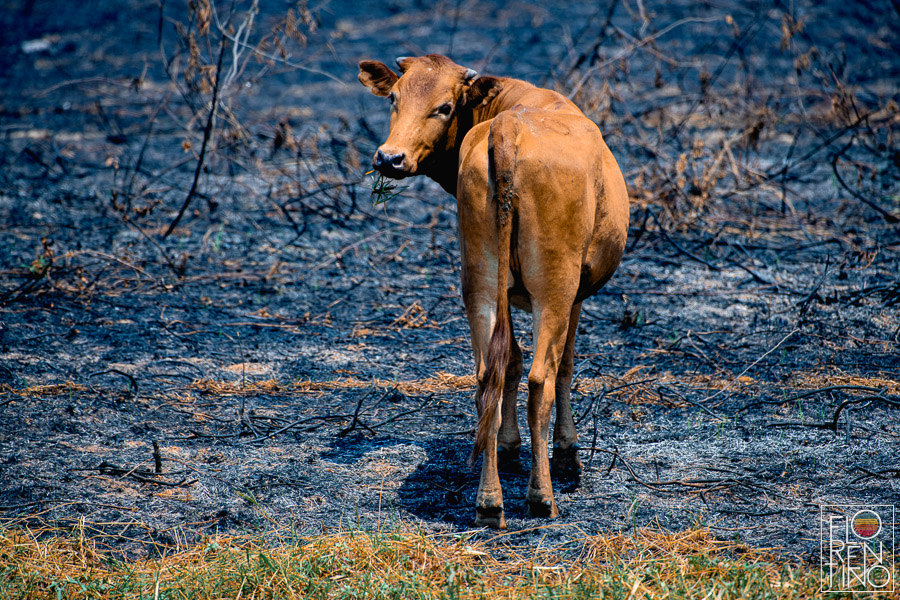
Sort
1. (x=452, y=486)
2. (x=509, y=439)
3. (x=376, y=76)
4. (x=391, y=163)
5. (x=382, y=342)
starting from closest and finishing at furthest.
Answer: (x=391, y=163)
(x=452, y=486)
(x=509, y=439)
(x=376, y=76)
(x=382, y=342)

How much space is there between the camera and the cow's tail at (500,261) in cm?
385

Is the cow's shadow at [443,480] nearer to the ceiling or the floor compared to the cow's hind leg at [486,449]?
nearer to the floor

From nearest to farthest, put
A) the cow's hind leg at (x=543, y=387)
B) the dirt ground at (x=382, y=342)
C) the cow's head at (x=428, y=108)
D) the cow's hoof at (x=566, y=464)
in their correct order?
the cow's hind leg at (x=543, y=387) < the dirt ground at (x=382, y=342) < the cow's head at (x=428, y=108) < the cow's hoof at (x=566, y=464)

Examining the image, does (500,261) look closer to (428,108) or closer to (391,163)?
(391,163)

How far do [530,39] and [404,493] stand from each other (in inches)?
560

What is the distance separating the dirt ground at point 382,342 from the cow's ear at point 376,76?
213 centimetres

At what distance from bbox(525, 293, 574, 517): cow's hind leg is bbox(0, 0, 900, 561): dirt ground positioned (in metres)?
0.14

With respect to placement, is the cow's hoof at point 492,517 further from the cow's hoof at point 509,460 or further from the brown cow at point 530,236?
the cow's hoof at point 509,460

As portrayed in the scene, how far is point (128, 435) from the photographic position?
16.8ft

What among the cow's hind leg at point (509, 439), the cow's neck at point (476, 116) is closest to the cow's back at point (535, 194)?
the cow's neck at point (476, 116)

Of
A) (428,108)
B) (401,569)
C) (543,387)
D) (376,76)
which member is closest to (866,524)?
(543,387)

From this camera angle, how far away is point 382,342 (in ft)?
22.5

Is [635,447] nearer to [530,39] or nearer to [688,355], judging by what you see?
[688,355]

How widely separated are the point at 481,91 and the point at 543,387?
1.83 m
